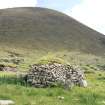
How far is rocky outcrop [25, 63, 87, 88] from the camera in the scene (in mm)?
26253

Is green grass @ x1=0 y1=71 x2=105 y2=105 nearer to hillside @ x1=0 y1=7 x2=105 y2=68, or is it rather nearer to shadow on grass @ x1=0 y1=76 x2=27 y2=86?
shadow on grass @ x1=0 y1=76 x2=27 y2=86

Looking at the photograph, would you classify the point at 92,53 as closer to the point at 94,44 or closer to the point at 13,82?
the point at 94,44

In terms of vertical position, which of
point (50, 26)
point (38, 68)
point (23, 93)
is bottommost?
point (23, 93)

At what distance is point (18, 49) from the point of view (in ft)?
421

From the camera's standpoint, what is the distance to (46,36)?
139 m

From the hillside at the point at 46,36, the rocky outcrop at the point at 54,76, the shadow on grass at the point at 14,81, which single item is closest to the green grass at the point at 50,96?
the rocky outcrop at the point at 54,76

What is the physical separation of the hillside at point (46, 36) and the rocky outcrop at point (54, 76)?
89.9 m

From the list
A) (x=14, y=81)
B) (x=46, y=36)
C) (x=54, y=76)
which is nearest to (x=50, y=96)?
(x=54, y=76)

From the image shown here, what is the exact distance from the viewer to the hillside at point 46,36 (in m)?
128

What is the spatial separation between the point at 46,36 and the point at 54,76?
11230 centimetres

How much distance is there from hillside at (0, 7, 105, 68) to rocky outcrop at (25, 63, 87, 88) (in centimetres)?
8992

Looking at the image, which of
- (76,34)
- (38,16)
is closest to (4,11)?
(38,16)

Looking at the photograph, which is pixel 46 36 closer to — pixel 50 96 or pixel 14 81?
pixel 14 81

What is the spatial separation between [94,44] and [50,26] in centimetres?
1576
